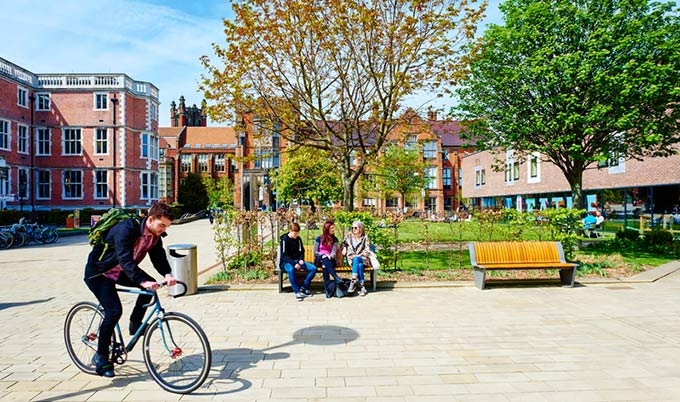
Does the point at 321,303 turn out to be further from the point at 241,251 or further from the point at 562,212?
the point at 562,212

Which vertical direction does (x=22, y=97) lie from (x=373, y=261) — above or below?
above

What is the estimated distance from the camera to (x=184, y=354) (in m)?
4.88

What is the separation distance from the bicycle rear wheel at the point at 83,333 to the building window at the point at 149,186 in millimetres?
40355

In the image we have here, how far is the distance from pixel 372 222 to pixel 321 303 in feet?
9.51

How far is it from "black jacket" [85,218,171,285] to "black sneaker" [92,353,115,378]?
3.01 feet

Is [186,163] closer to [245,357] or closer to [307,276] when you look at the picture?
[307,276]

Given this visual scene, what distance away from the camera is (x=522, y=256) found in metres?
9.77

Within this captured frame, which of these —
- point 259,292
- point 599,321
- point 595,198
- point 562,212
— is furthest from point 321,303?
point 595,198

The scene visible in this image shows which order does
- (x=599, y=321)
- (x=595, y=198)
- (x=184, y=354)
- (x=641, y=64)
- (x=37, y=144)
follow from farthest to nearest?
(x=37, y=144), (x=595, y=198), (x=641, y=64), (x=599, y=321), (x=184, y=354)

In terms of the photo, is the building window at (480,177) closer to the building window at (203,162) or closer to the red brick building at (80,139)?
the red brick building at (80,139)

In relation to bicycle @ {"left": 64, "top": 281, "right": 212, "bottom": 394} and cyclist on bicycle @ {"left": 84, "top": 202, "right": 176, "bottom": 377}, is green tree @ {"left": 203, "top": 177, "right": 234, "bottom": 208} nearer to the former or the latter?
bicycle @ {"left": 64, "top": 281, "right": 212, "bottom": 394}

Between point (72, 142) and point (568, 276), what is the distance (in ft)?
137

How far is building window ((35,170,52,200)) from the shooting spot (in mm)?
38625

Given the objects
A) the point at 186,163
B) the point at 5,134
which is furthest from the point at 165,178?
the point at 5,134
